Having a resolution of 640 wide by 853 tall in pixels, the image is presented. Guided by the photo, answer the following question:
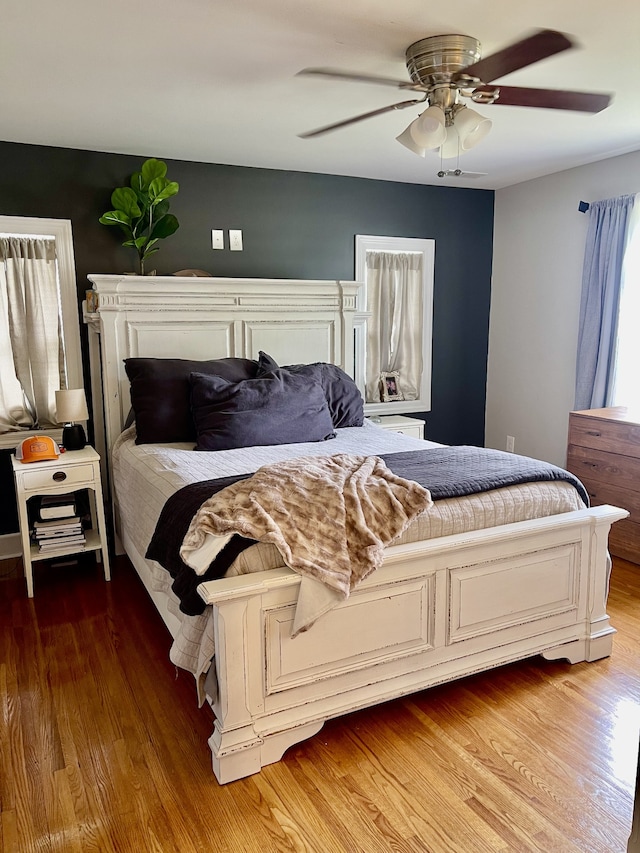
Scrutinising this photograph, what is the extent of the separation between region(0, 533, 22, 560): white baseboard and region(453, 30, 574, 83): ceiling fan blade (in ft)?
10.9

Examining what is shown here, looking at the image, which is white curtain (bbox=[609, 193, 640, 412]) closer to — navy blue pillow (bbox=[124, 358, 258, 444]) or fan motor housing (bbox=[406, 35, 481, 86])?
fan motor housing (bbox=[406, 35, 481, 86])

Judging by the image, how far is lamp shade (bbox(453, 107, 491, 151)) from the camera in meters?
2.29

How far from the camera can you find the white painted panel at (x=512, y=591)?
2.27 meters

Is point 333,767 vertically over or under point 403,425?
under

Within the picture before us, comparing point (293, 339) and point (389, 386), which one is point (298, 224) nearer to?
point (293, 339)

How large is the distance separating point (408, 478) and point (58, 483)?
1.86 m

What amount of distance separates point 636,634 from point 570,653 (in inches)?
17.6

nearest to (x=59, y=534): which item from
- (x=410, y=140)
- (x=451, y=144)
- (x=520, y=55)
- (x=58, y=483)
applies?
(x=58, y=483)

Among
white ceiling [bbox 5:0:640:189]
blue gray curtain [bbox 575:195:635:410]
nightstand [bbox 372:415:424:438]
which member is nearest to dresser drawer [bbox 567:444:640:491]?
blue gray curtain [bbox 575:195:635:410]

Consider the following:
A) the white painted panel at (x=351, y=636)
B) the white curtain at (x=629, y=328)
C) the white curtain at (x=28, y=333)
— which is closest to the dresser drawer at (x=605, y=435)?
the white curtain at (x=629, y=328)

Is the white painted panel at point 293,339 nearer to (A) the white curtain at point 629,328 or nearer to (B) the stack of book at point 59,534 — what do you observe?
(B) the stack of book at point 59,534

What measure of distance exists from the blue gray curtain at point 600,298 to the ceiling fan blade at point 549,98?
74.2 inches

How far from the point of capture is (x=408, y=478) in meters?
2.37

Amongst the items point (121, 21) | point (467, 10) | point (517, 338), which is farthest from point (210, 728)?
point (517, 338)
